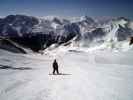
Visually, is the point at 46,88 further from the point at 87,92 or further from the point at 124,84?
the point at 124,84

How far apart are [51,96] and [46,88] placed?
186 cm

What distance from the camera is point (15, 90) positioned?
42.1 ft

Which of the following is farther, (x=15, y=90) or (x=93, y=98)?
(x=15, y=90)

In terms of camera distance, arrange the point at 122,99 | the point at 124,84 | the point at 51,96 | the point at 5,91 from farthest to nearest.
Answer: the point at 124,84, the point at 5,91, the point at 51,96, the point at 122,99

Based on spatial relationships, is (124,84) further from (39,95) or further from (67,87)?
(39,95)

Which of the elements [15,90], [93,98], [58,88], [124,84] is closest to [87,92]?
[93,98]

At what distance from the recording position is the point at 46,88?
1308 cm

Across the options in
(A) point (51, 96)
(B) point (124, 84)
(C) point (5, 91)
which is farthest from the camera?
(B) point (124, 84)

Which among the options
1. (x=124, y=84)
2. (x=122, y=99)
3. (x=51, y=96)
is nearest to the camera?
(x=122, y=99)

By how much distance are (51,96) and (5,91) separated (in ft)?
11.0

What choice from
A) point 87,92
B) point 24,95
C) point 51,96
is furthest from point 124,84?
point 24,95

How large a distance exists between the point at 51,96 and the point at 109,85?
A: 430cm

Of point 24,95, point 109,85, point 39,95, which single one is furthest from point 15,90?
point 109,85

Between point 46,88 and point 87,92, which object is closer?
point 87,92
